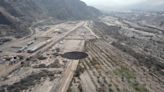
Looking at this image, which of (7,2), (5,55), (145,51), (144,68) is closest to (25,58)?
(5,55)

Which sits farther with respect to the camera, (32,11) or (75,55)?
(32,11)

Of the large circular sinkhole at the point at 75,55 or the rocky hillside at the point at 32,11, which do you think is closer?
the large circular sinkhole at the point at 75,55

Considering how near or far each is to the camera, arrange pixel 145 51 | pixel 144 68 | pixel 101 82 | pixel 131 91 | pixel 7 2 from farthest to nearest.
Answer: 1. pixel 7 2
2. pixel 145 51
3. pixel 144 68
4. pixel 101 82
5. pixel 131 91

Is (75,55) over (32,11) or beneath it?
beneath

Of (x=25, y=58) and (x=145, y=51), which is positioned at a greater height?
(x=25, y=58)

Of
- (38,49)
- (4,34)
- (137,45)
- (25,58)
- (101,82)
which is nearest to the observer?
(101,82)

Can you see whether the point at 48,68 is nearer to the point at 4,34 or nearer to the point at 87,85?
the point at 87,85

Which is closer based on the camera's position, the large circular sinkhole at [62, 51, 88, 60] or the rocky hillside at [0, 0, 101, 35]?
the large circular sinkhole at [62, 51, 88, 60]

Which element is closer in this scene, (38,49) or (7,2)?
(38,49)
